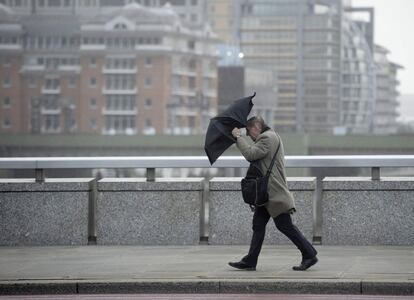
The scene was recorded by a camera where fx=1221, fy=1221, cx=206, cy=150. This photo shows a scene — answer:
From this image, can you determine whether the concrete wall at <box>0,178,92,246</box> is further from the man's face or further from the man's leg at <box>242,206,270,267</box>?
the man's face

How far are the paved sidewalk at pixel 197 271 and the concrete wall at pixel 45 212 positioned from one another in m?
0.42

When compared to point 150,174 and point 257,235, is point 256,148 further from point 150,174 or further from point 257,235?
point 150,174

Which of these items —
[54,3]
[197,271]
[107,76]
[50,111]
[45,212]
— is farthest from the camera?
[54,3]

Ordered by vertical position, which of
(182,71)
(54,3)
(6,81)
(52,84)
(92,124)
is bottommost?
(92,124)

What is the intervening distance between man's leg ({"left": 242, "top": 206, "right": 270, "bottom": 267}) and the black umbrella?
0.72 meters

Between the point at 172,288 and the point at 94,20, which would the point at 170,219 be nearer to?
the point at 172,288

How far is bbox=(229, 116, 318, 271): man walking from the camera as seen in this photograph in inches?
460

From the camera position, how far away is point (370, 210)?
1429 cm

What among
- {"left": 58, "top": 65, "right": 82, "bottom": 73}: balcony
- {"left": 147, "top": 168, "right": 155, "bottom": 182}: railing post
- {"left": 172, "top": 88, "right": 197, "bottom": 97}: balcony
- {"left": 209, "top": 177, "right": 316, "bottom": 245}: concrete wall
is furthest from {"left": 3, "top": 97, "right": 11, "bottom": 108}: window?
{"left": 209, "top": 177, "right": 316, "bottom": 245}: concrete wall

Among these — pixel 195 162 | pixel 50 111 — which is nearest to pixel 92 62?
pixel 50 111

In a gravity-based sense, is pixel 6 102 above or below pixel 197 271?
below

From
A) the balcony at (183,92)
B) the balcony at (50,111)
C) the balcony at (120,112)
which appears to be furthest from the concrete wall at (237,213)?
the balcony at (50,111)

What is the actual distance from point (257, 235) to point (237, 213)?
2513 mm

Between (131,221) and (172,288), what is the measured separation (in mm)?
3657
